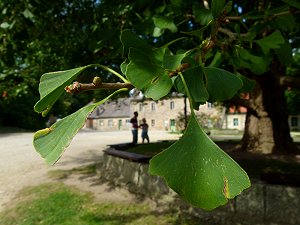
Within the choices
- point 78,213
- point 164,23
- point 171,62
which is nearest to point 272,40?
point 164,23

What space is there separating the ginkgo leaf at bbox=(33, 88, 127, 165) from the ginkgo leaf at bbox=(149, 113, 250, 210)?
189mm

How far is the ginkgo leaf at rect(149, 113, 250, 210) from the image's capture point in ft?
2.27

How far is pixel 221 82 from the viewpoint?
0.99 meters

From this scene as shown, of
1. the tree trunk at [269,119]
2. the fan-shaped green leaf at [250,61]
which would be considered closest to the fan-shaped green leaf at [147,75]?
the fan-shaped green leaf at [250,61]

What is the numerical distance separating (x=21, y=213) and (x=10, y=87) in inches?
154

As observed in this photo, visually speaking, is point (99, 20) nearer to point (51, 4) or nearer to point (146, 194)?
point (51, 4)

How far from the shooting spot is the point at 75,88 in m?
0.80

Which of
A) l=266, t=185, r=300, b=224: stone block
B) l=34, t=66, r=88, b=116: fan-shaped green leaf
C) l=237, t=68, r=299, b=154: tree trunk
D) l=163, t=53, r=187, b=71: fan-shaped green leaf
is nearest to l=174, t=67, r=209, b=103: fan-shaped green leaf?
l=163, t=53, r=187, b=71: fan-shaped green leaf

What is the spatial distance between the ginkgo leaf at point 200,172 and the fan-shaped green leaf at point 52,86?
0.28 m

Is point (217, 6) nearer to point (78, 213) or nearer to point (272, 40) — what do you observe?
point (272, 40)

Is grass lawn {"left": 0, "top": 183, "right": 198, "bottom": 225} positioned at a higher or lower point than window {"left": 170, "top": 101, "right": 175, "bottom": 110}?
lower

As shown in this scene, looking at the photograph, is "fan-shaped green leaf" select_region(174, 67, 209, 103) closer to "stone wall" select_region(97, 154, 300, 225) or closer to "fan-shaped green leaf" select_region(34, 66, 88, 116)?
"fan-shaped green leaf" select_region(34, 66, 88, 116)

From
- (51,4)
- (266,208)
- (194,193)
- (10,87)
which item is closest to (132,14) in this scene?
(51,4)

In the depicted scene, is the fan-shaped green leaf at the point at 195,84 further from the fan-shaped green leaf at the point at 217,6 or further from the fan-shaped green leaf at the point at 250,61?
the fan-shaped green leaf at the point at 250,61
